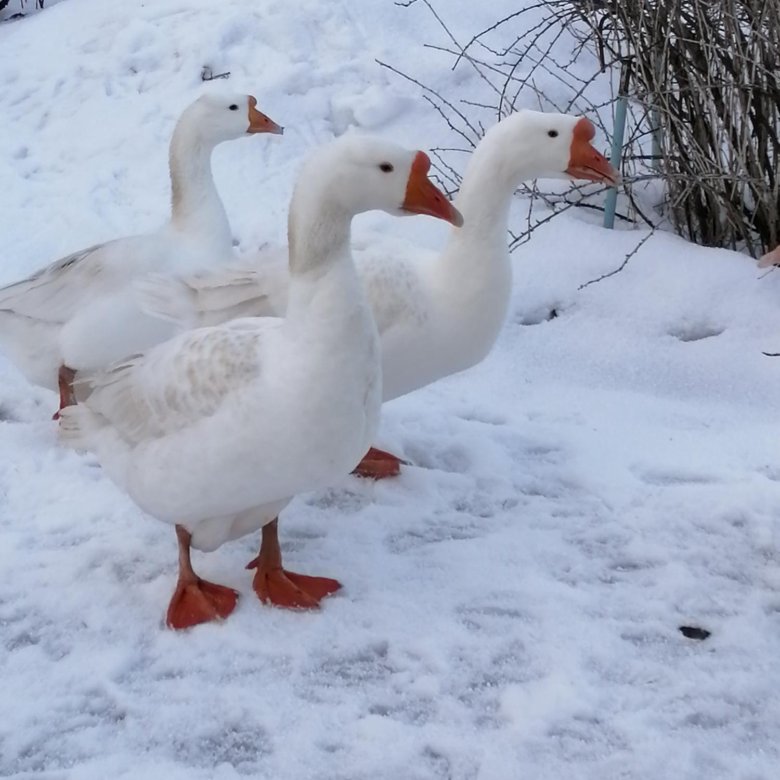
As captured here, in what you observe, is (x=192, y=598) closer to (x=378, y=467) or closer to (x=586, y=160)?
(x=378, y=467)

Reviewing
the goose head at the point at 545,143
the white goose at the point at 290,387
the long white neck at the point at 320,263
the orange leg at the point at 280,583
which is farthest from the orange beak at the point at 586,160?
the orange leg at the point at 280,583

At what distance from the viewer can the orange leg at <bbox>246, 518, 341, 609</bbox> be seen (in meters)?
2.74

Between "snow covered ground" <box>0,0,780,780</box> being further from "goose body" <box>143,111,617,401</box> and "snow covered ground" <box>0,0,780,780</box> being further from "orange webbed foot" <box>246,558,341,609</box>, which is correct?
"goose body" <box>143,111,617,401</box>

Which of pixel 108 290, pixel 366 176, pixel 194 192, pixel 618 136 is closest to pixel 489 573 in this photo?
pixel 366 176

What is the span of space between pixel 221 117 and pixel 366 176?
1917mm

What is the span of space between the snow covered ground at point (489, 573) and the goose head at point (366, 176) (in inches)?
39.9

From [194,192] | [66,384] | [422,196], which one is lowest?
[66,384]

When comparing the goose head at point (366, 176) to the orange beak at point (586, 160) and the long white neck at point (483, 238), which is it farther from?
the orange beak at point (586, 160)

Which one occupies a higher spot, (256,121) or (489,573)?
(256,121)

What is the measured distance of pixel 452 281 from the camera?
3180 mm

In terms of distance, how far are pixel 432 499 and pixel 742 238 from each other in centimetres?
243

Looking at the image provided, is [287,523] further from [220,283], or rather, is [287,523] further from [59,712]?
[59,712]

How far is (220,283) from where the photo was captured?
10.7ft

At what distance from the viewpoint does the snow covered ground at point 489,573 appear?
7.42 feet
